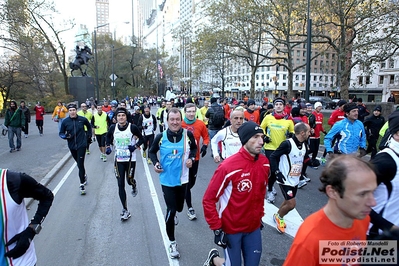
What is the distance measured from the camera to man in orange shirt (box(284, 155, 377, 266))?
5.29 ft

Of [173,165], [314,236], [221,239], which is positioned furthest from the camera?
[173,165]

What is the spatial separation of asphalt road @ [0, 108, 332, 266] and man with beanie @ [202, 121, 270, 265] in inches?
47.1

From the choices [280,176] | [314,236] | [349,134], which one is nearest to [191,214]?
[280,176]

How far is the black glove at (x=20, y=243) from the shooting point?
2236 millimetres

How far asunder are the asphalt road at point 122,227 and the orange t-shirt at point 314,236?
8.01ft

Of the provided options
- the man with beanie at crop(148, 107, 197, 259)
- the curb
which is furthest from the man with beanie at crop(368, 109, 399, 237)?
the curb

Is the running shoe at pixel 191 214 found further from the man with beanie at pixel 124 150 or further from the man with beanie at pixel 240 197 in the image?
the man with beanie at pixel 240 197

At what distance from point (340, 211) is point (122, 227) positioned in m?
4.11

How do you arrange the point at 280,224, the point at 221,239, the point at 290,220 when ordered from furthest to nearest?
1. the point at 290,220
2. the point at 280,224
3. the point at 221,239

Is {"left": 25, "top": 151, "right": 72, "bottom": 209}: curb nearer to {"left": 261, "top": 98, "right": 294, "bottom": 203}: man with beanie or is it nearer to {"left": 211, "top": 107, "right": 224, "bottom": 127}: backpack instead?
{"left": 211, "top": 107, "right": 224, "bottom": 127}: backpack

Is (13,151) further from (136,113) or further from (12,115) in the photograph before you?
(136,113)

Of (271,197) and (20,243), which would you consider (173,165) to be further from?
(271,197)

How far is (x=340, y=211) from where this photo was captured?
1.67 m

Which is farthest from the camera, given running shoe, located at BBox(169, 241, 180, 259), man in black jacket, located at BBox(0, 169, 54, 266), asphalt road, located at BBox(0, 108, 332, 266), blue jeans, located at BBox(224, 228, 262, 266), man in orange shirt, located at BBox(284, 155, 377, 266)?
asphalt road, located at BBox(0, 108, 332, 266)
